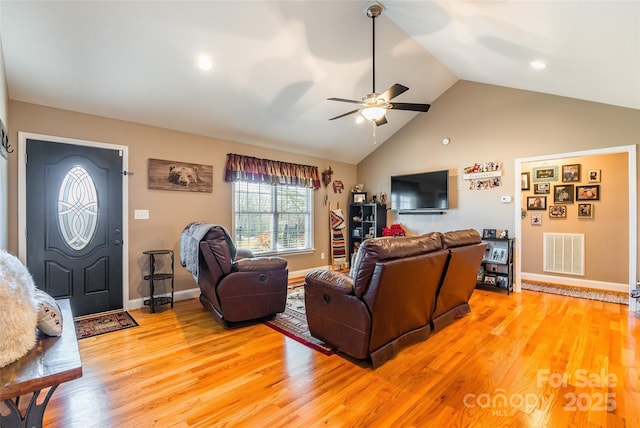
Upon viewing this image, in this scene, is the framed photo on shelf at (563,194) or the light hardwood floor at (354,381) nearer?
the light hardwood floor at (354,381)

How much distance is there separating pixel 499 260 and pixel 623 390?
270 cm

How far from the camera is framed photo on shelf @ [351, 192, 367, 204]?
6500 millimetres

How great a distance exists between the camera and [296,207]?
19.1 ft

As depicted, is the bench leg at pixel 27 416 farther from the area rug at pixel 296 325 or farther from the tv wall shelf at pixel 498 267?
the tv wall shelf at pixel 498 267

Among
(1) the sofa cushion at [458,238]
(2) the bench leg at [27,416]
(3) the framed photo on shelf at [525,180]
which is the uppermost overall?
(3) the framed photo on shelf at [525,180]

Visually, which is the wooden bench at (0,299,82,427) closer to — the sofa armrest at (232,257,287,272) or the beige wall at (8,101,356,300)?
the sofa armrest at (232,257,287,272)

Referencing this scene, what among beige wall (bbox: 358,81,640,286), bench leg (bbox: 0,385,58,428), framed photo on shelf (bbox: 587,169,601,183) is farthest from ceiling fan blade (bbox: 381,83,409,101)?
framed photo on shelf (bbox: 587,169,601,183)

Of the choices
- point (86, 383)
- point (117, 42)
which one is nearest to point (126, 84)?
point (117, 42)

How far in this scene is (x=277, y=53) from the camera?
3445mm

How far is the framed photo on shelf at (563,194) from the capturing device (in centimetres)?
523

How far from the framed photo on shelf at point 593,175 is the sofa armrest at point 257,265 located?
545 centimetres

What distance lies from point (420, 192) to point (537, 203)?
2.19m

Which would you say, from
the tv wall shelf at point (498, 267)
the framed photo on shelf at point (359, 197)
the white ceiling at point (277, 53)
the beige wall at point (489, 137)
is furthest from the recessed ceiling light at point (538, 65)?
the framed photo on shelf at point (359, 197)

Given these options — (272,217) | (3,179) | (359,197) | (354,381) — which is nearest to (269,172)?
(272,217)
